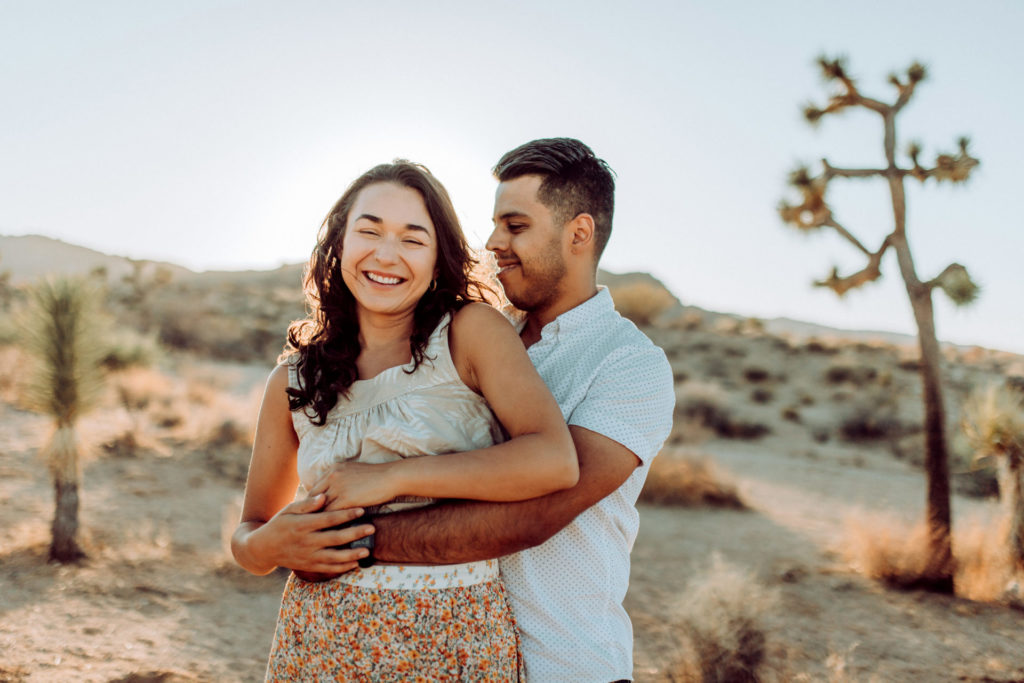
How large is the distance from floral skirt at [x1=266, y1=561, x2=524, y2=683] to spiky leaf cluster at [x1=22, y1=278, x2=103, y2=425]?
20.9 feet

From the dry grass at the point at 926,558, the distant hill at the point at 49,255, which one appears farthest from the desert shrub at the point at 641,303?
the distant hill at the point at 49,255

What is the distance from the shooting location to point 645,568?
28.2 feet

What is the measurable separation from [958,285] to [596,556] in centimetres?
744

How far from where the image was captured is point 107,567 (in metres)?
6.83

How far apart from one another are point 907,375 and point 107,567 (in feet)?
96.8

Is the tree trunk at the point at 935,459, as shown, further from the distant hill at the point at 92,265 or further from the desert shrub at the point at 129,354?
the distant hill at the point at 92,265

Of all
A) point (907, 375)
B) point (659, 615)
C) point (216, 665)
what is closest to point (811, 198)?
point (659, 615)

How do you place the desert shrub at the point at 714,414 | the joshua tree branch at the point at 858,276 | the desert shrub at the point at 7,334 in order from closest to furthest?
the joshua tree branch at the point at 858,276 < the desert shrub at the point at 7,334 < the desert shrub at the point at 714,414

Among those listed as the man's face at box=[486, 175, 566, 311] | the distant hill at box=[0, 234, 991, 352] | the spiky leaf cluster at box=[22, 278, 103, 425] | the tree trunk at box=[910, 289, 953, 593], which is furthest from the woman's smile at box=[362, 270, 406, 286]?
the distant hill at box=[0, 234, 991, 352]

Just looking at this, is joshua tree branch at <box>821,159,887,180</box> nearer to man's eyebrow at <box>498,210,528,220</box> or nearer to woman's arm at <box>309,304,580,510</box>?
man's eyebrow at <box>498,210,528,220</box>

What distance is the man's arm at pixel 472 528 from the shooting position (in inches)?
73.4

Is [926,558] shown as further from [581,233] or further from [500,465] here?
[500,465]

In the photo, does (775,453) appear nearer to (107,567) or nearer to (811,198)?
(811,198)

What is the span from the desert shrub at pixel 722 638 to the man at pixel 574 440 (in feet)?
12.2
